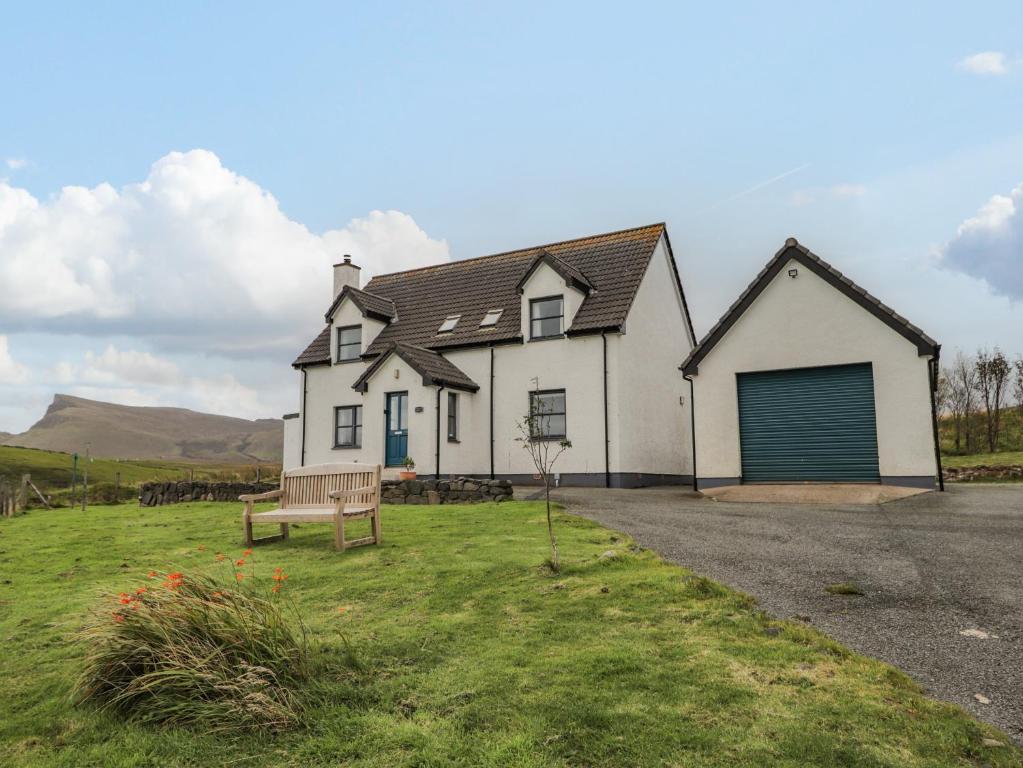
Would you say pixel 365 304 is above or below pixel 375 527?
above

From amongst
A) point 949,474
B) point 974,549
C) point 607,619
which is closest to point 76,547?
point 607,619

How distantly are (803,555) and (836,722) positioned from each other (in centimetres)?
533

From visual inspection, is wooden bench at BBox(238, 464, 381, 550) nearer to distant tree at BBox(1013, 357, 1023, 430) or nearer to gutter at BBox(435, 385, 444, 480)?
gutter at BBox(435, 385, 444, 480)

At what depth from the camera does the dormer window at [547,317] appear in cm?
2411

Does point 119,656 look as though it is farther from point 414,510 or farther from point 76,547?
point 414,510

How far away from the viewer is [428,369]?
23.2 meters

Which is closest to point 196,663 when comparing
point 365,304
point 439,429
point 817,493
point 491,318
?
point 817,493

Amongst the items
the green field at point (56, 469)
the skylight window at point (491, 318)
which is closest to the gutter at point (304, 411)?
the skylight window at point (491, 318)

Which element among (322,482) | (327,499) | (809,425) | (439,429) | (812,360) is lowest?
(327,499)

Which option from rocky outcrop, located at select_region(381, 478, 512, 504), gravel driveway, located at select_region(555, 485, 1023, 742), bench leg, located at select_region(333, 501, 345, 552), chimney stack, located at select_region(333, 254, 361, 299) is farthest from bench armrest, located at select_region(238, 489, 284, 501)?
chimney stack, located at select_region(333, 254, 361, 299)

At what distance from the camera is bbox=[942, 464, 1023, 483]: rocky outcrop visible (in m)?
24.6

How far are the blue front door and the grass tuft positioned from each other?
18844mm

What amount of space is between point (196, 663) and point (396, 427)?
19.8 meters

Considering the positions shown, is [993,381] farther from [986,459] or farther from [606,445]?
[606,445]
